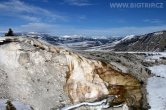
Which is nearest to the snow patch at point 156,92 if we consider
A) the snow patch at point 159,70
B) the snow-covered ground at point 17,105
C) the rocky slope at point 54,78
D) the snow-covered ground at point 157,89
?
the snow-covered ground at point 157,89

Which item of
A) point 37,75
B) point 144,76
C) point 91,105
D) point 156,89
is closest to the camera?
point 91,105

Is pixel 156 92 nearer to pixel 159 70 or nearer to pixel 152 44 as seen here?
pixel 159 70

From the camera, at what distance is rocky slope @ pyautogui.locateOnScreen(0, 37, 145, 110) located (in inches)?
733

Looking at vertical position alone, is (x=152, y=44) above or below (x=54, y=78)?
below

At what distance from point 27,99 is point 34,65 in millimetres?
2412

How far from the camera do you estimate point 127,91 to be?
2020 centimetres

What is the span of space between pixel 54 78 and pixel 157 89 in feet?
26.3

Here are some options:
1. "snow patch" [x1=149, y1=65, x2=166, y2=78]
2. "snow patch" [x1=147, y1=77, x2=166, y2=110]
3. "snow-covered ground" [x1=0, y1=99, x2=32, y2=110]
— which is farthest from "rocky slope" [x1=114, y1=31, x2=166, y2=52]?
"snow-covered ground" [x1=0, y1=99, x2=32, y2=110]

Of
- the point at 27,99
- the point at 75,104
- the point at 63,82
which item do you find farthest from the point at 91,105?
the point at 27,99

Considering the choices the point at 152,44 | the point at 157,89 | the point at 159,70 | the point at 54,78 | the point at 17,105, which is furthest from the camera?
the point at 152,44

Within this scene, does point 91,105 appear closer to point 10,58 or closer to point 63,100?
point 63,100

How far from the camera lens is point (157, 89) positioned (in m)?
22.7

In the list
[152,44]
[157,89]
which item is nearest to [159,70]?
[157,89]

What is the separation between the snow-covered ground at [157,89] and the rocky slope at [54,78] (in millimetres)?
1116
